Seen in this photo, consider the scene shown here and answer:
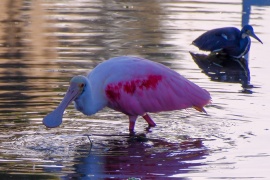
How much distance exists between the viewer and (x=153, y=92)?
31.8 feet

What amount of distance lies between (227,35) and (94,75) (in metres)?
5.95

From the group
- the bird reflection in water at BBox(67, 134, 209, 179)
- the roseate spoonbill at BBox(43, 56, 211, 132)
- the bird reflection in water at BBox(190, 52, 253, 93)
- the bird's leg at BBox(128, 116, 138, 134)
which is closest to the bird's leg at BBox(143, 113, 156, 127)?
the roseate spoonbill at BBox(43, 56, 211, 132)

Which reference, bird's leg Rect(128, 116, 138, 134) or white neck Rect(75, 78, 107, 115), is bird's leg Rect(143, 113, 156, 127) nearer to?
bird's leg Rect(128, 116, 138, 134)

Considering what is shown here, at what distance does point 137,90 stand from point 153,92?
0.18 meters

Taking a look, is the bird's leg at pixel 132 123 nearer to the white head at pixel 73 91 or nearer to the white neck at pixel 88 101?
the white neck at pixel 88 101

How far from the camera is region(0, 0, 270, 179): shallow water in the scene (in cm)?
798

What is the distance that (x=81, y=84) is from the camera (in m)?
9.07

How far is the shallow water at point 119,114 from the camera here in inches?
314

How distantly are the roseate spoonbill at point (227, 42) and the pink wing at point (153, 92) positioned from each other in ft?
16.2

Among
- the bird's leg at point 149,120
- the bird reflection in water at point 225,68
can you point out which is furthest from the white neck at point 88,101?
the bird reflection in water at point 225,68

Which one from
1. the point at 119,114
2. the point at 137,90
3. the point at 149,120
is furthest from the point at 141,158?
the point at 119,114

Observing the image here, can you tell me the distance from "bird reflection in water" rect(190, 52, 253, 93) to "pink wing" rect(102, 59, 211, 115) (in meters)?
1.95

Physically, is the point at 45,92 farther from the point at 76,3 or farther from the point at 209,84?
the point at 76,3

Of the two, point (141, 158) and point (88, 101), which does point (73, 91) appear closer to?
point (88, 101)
